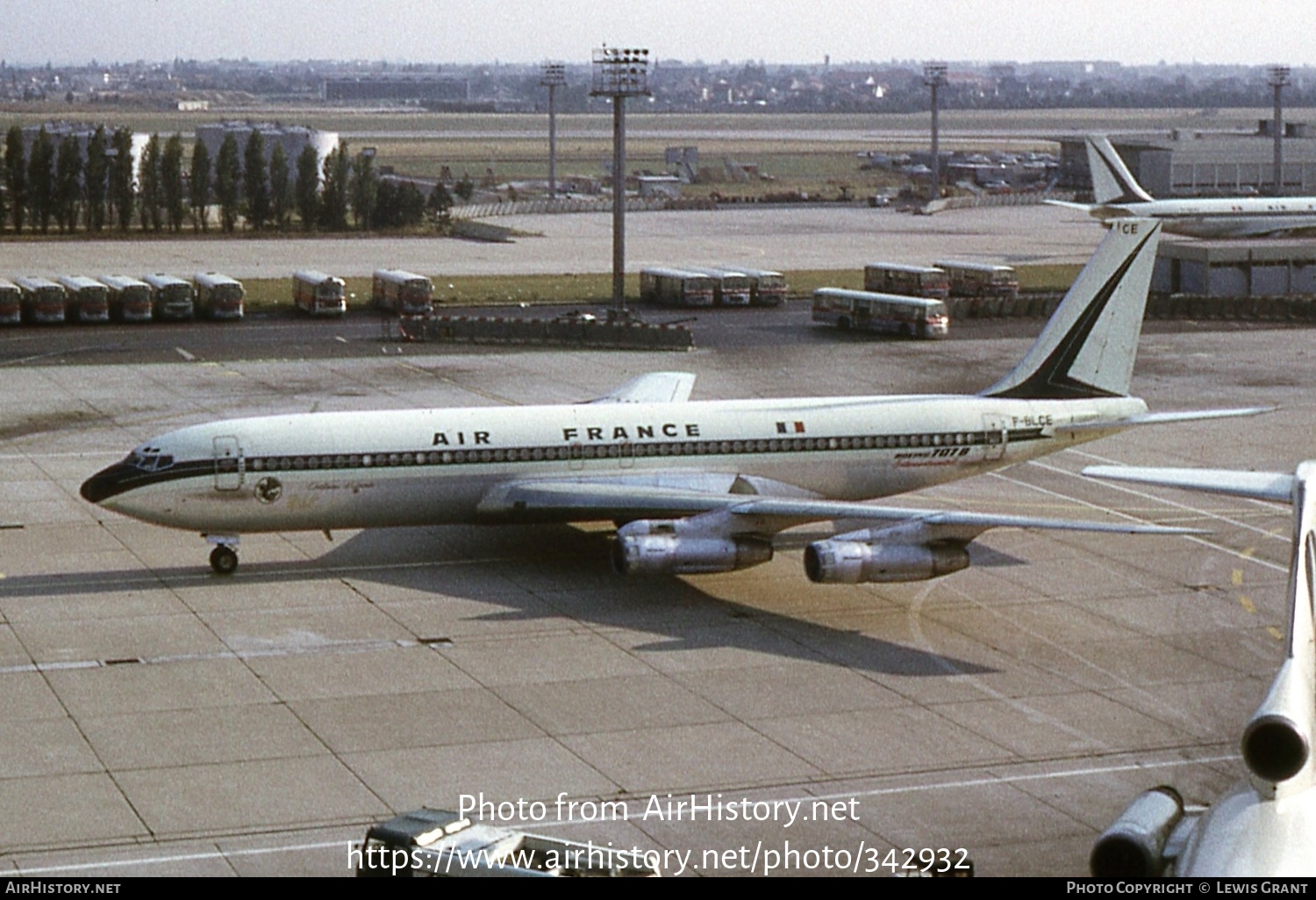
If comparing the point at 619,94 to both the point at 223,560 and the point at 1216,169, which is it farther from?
the point at 1216,169

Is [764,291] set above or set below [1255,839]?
below

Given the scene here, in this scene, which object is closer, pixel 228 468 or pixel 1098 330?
pixel 228 468

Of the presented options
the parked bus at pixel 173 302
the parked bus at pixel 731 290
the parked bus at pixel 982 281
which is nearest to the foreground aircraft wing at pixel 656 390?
the parked bus at pixel 173 302

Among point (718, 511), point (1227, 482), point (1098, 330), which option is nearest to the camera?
→ point (1227, 482)

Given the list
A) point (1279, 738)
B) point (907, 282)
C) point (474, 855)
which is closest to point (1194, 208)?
point (907, 282)

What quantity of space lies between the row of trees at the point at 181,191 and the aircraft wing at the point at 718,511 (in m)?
117

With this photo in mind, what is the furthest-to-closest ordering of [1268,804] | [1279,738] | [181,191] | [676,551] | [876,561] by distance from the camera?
[181,191]
[676,551]
[876,561]
[1268,804]
[1279,738]

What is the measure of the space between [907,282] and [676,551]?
67533 millimetres

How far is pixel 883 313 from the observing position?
3780 inches

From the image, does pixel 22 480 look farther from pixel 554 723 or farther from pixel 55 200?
pixel 55 200

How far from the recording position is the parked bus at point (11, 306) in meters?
95.8

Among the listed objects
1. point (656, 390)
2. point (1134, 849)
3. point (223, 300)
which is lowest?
point (223, 300)

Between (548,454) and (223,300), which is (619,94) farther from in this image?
(548,454)

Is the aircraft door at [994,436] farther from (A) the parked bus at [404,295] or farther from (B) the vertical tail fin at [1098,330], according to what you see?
(A) the parked bus at [404,295]
